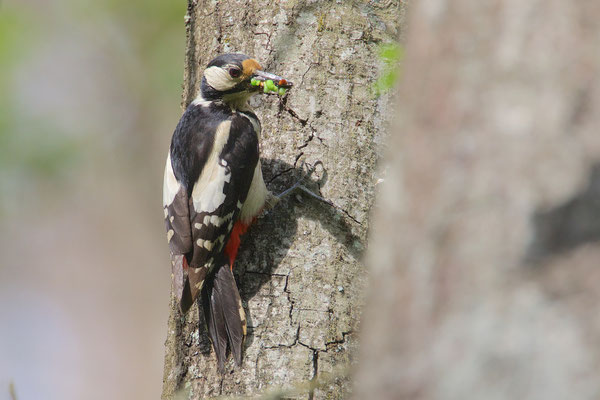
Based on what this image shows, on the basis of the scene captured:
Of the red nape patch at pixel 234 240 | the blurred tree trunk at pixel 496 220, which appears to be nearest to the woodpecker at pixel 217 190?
the red nape patch at pixel 234 240

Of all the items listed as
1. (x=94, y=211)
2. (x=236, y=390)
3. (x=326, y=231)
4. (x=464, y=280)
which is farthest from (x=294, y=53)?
(x=94, y=211)

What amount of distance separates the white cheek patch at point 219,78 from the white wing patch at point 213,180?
181 mm

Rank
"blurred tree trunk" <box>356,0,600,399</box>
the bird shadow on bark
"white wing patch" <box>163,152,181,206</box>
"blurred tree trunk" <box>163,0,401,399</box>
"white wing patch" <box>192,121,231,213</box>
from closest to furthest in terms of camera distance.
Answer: "blurred tree trunk" <box>356,0,600,399</box>
"blurred tree trunk" <box>163,0,401,399</box>
the bird shadow on bark
"white wing patch" <box>192,121,231,213</box>
"white wing patch" <box>163,152,181,206</box>

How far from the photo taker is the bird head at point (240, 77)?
2.99 meters

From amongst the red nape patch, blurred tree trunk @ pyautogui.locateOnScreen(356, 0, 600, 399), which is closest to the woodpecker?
the red nape patch

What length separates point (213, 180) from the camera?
3164 millimetres

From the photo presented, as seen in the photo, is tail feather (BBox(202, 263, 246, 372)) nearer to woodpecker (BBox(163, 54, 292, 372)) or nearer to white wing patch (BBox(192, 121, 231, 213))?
woodpecker (BBox(163, 54, 292, 372))

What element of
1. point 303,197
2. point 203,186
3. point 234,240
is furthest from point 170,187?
point 303,197

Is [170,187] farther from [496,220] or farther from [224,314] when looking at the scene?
[496,220]

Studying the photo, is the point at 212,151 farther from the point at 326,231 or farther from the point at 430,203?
the point at 430,203

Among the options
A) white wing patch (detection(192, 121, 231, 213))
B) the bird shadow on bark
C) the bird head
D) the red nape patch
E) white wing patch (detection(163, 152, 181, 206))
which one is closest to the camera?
the bird shadow on bark

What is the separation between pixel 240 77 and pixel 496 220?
2.33 m

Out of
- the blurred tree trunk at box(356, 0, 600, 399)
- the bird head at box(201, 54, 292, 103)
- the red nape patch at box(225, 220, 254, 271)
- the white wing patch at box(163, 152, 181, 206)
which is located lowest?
the blurred tree trunk at box(356, 0, 600, 399)

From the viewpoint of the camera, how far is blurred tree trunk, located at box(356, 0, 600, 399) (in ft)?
2.69
